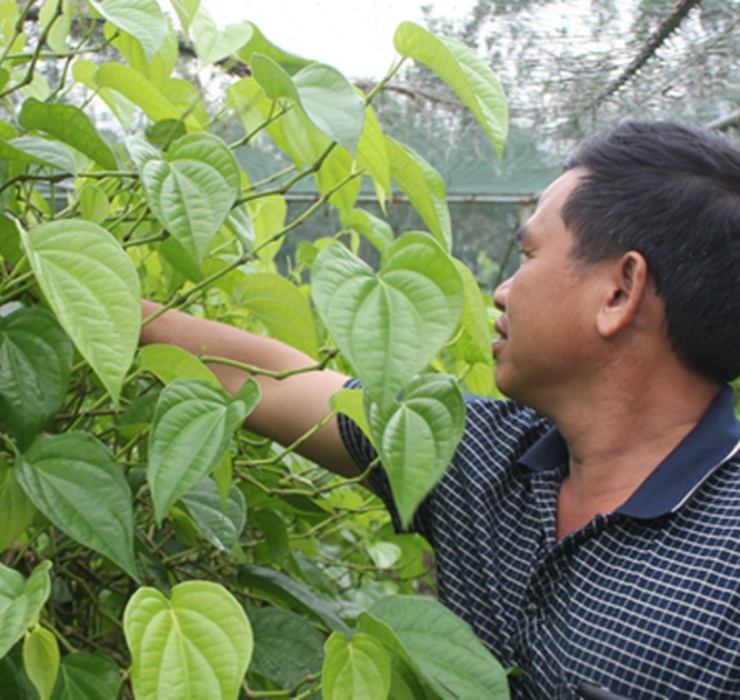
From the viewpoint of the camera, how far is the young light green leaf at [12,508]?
0.75m

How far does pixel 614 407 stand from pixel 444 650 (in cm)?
35

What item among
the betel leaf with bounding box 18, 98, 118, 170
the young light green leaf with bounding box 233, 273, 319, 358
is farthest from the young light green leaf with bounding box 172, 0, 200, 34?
the young light green leaf with bounding box 233, 273, 319, 358

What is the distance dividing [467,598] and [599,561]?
184 millimetres

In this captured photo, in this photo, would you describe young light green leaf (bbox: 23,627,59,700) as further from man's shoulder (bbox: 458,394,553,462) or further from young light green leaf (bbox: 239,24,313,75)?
man's shoulder (bbox: 458,394,553,462)

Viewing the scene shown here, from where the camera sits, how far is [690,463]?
102 centimetres

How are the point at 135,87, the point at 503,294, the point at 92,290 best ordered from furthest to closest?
the point at 503,294
the point at 135,87
the point at 92,290

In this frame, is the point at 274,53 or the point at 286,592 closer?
the point at 274,53

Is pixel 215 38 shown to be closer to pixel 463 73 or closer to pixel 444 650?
pixel 463 73

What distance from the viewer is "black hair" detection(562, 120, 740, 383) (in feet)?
3.33

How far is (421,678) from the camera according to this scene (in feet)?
2.64

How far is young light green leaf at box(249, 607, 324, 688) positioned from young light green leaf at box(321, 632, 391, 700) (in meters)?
0.17

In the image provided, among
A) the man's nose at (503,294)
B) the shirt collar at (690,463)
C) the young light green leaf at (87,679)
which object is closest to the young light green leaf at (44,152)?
the young light green leaf at (87,679)

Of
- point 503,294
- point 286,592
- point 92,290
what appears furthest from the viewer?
point 503,294

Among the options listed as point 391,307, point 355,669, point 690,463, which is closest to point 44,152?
point 391,307
